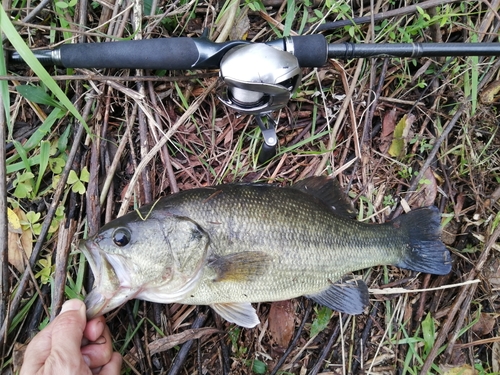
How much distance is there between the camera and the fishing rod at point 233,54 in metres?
2.38

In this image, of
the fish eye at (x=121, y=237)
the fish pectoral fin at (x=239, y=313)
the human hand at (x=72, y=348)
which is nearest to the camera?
the human hand at (x=72, y=348)

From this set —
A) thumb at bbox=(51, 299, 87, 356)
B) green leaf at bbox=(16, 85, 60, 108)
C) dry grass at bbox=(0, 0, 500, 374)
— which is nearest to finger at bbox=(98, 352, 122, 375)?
dry grass at bbox=(0, 0, 500, 374)

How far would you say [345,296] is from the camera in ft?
9.12

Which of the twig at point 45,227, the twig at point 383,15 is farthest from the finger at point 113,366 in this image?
the twig at point 383,15

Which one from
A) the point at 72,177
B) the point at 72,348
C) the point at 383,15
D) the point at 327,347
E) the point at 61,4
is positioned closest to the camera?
the point at 72,348

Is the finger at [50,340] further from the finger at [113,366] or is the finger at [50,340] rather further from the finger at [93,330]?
the finger at [113,366]

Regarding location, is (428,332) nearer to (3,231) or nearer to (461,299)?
(461,299)

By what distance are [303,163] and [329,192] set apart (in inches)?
14.2

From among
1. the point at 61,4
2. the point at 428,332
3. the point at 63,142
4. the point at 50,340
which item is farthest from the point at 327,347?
the point at 61,4

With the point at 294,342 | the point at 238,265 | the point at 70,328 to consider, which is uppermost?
the point at 238,265

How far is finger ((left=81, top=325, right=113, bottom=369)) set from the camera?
2451mm

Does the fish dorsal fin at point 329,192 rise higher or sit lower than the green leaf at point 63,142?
lower

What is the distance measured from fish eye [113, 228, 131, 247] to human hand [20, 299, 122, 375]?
0.46 metres

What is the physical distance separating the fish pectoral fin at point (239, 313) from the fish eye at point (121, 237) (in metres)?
0.77
